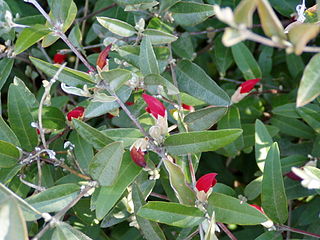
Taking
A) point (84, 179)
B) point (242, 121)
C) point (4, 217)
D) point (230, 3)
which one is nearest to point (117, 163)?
point (84, 179)

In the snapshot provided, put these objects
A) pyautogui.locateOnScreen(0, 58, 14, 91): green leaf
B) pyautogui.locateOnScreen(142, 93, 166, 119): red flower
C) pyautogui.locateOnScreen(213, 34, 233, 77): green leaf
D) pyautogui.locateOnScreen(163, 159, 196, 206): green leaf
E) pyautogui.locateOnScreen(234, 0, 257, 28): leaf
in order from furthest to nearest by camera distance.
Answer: pyautogui.locateOnScreen(213, 34, 233, 77): green leaf < pyautogui.locateOnScreen(0, 58, 14, 91): green leaf < pyautogui.locateOnScreen(142, 93, 166, 119): red flower < pyautogui.locateOnScreen(163, 159, 196, 206): green leaf < pyautogui.locateOnScreen(234, 0, 257, 28): leaf

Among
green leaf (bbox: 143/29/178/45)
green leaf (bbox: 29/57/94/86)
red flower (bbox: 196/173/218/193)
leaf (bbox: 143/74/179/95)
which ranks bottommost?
red flower (bbox: 196/173/218/193)

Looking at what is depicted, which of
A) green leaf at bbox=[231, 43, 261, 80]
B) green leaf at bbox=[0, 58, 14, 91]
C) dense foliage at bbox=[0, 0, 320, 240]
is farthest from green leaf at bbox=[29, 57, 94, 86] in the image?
green leaf at bbox=[231, 43, 261, 80]

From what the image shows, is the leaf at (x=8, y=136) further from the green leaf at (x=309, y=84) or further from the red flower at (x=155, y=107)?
the green leaf at (x=309, y=84)

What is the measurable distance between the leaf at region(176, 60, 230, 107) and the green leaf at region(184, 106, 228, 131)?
0.26 feet

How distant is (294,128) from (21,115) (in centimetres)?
79

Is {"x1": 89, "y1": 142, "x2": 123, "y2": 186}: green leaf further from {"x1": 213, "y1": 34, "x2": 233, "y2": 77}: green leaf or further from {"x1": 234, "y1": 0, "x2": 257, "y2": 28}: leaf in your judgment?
{"x1": 213, "y1": 34, "x2": 233, "y2": 77}: green leaf

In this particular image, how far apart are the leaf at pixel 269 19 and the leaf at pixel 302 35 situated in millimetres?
20

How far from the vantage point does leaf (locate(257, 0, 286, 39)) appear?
2.22ft

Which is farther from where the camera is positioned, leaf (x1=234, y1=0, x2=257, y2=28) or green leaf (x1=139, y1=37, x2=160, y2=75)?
green leaf (x1=139, y1=37, x2=160, y2=75)

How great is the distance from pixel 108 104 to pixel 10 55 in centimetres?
37

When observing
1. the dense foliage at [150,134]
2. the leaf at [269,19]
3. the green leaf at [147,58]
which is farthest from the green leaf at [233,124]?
the leaf at [269,19]

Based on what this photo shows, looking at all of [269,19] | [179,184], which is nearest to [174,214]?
[179,184]

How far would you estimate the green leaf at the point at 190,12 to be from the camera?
127 cm
